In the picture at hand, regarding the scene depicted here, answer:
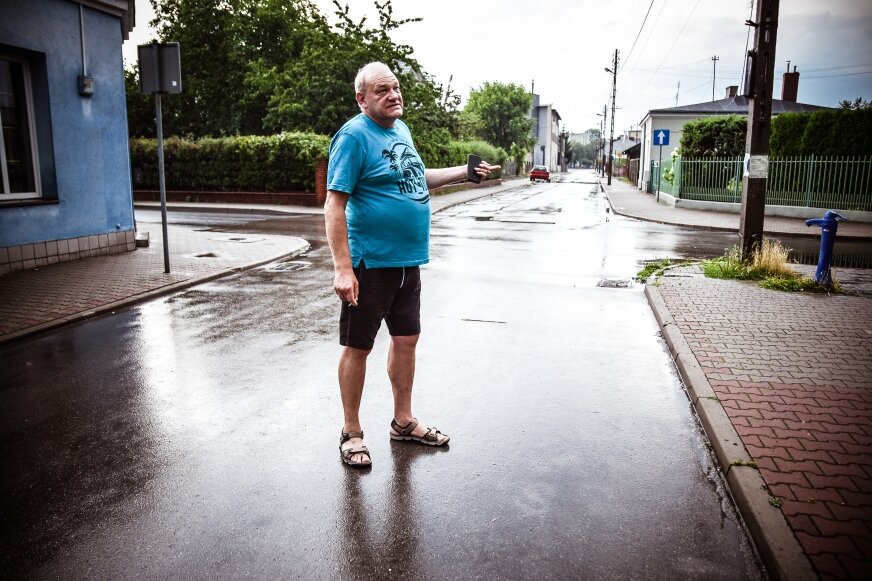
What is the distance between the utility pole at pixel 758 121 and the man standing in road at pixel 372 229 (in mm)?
7041

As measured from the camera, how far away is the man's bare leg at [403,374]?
3.82m

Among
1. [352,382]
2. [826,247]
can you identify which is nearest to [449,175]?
[352,382]

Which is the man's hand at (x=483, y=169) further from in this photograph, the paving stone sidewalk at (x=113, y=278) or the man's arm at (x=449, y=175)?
the paving stone sidewalk at (x=113, y=278)

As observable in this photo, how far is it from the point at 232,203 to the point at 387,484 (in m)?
23.3

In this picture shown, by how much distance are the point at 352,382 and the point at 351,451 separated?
38 cm

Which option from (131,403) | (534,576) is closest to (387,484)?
(534,576)

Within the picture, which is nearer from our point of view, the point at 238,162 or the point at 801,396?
the point at 801,396

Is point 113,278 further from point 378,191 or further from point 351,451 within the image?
point 378,191

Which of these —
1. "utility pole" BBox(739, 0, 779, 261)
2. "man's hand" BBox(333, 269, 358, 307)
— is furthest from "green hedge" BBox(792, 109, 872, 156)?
"man's hand" BBox(333, 269, 358, 307)

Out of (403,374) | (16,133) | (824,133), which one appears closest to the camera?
(403,374)

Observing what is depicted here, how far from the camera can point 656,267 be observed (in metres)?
10.1

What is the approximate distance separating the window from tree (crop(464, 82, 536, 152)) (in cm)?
5804

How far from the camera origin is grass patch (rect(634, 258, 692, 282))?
30.9 feet

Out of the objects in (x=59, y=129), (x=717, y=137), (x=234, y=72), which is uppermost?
(x=234, y=72)
